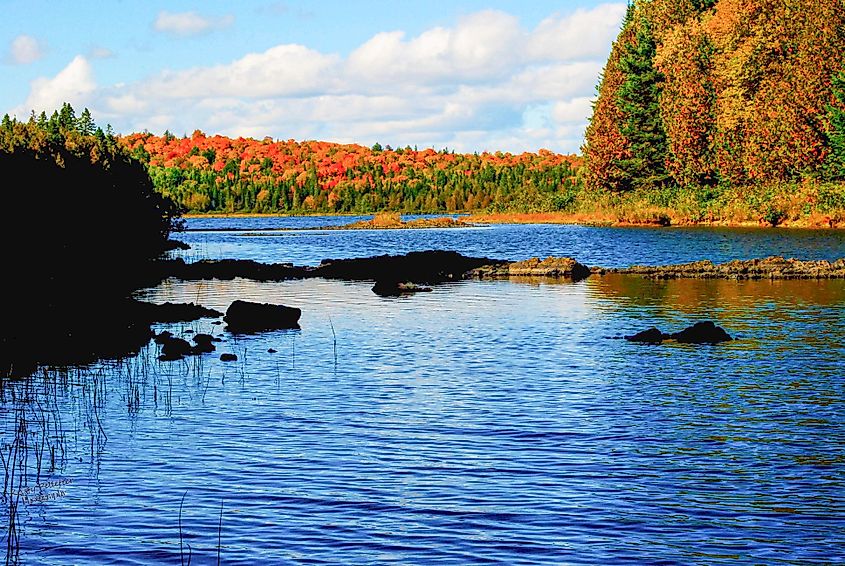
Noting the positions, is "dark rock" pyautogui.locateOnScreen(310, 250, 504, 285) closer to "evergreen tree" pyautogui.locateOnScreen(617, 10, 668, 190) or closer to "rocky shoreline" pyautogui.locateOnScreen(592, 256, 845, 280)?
"rocky shoreline" pyautogui.locateOnScreen(592, 256, 845, 280)

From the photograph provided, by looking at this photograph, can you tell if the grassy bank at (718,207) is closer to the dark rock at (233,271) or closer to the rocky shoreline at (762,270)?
the rocky shoreline at (762,270)

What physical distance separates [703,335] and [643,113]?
308 feet

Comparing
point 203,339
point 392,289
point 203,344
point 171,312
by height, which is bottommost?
point 203,344

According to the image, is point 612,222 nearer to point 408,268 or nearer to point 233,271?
point 408,268

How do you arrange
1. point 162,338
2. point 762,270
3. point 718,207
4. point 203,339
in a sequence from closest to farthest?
point 203,339 < point 162,338 < point 762,270 < point 718,207

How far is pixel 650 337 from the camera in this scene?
113ft

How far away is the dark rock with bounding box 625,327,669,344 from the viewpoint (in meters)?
34.4

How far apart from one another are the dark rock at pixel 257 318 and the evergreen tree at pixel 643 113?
90.2 meters

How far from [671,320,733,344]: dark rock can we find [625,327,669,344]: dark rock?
537 mm

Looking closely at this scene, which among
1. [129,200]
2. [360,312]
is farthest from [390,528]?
[129,200]

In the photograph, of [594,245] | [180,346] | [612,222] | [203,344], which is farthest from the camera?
[612,222]

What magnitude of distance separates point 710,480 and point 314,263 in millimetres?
65395

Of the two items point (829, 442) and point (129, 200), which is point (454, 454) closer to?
point (829, 442)

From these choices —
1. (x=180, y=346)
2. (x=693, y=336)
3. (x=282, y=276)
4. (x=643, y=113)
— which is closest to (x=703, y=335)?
(x=693, y=336)
